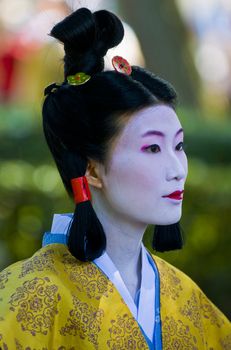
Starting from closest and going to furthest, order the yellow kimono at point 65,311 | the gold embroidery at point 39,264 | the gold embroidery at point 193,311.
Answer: the yellow kimono at point 65,311 → the gold embroidery at point 39,264 → the gold embroidery at point 193,311

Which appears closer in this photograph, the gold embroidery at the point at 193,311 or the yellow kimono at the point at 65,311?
the yellow kimono at the point at 65,311

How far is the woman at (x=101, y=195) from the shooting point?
2.59 m

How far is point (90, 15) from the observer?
8.79 feet

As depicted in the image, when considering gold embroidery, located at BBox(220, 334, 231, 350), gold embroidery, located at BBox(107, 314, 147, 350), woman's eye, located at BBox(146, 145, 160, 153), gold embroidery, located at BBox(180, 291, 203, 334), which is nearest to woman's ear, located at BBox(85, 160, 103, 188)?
woman's eye, located at BBox(146, 145, 160, 153)

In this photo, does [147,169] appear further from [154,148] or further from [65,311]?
[65,311]

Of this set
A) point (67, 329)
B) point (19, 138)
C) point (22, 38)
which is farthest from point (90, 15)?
point (22, 38)

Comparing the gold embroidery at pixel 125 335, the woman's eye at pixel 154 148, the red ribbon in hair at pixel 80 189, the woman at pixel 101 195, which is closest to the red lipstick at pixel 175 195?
the woman at pixel 101 195

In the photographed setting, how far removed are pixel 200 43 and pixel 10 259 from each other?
24.7 ft

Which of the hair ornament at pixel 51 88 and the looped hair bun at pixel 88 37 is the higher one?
the looped hair bun at pixel 88 37

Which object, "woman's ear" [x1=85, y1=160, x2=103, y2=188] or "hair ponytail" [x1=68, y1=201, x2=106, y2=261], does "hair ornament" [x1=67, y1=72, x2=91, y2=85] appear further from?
"hair ponytail" [x1=68, y1=201, x2=106, y2=261]

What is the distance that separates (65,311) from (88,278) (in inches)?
5.4

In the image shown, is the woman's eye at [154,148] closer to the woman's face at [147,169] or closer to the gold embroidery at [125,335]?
the woman's face at [147,169]

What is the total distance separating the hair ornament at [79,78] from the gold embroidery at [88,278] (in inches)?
20.7

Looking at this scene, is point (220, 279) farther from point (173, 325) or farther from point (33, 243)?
point (173, 325)
